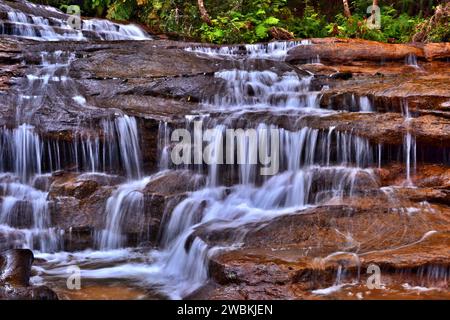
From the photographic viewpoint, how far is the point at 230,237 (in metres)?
5.96

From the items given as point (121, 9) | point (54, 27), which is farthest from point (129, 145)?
point (121, 9)

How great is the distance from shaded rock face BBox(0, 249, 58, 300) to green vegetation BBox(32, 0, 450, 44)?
33.7 feet

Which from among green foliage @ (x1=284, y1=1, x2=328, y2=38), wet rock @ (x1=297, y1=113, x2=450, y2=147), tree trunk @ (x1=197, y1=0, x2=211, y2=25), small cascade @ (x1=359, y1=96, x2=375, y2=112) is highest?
tree trunk @ (x1=197, y1=0, x2=211, y2=25)

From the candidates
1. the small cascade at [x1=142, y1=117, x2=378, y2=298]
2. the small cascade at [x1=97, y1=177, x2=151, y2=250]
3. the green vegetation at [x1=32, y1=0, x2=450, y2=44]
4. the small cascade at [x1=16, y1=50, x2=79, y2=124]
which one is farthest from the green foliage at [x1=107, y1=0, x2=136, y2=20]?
the small cascade at [x1=97, y1=177, x2=151, y2=250]

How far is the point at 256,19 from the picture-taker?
51.0ft

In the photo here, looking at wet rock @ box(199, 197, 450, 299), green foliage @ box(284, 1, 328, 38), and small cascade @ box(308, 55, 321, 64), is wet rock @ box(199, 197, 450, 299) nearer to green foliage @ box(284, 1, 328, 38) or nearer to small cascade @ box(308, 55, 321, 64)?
small cascade @ box(308, 55, 321, 64)

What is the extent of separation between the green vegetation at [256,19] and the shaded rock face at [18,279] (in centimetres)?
1027

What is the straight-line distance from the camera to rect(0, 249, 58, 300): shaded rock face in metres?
4.59

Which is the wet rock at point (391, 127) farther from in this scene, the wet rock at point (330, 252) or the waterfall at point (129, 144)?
the waterfall at point (129, 144)

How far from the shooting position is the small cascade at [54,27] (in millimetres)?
12109

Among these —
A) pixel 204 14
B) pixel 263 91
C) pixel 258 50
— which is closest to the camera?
pixel 263 91

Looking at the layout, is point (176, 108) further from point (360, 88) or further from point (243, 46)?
point (243, 46)

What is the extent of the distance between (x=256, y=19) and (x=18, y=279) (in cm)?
1219

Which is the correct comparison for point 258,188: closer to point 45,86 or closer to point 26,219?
point 26,219
